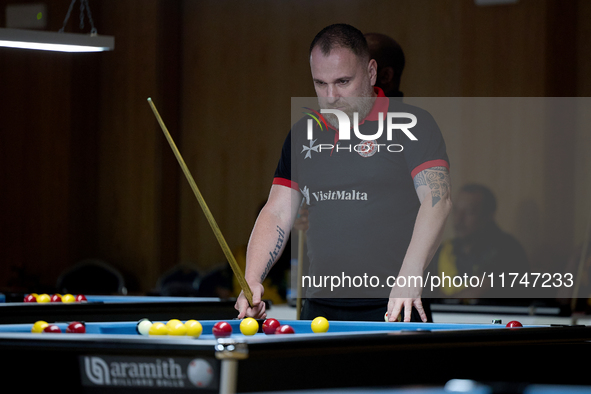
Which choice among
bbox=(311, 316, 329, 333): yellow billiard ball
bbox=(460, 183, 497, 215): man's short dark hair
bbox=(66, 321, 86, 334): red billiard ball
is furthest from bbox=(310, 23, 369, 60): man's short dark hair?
bbox=(460, 183, 497, 215): man's short dark hair

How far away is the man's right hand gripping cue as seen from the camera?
247 cm

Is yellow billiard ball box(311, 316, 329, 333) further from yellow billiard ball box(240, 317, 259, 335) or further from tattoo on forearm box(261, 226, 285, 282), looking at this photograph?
tattoo on forearm box(261, 226, 285, 282)

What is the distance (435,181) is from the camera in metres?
2.31

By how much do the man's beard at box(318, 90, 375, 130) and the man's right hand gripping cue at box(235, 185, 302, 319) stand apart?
28 centimetres

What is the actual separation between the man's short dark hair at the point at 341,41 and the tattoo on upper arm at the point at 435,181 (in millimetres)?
441

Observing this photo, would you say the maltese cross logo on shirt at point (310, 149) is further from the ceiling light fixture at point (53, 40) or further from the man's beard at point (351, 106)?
the ceiling light fixture at point (53, 40)

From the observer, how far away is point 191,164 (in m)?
6.49

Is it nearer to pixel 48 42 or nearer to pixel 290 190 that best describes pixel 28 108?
pixel 48 42

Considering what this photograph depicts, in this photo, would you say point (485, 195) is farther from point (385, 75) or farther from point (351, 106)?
point (351, 106)

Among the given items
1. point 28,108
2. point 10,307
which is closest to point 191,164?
point 28,108

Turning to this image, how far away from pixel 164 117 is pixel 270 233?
4.02 meters

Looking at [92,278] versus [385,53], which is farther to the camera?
[92,278]

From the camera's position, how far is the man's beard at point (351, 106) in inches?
96.8

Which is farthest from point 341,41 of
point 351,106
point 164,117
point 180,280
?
point 164,117
